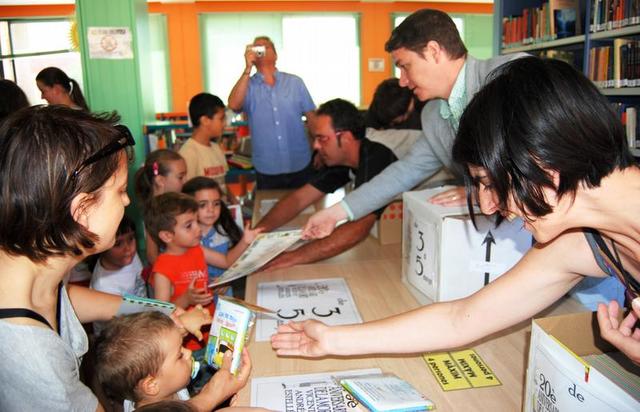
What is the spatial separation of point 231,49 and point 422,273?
8.74 m

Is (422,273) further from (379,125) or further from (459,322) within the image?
(379,125)

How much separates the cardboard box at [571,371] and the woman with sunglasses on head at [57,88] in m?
3.58

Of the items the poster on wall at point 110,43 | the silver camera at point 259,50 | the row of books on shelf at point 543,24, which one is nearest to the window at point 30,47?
the poster on wall at point 110,43

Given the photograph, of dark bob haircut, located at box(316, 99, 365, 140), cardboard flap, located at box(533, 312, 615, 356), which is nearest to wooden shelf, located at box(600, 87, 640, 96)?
dark bob haircut, located at box(316, 99, 365, 140)

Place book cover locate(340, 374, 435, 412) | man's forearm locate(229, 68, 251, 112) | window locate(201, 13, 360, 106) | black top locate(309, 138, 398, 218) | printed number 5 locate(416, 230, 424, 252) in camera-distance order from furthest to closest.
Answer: window locate(201, 13, 360, 106) < man's forearm locate(229, 68, 251, 112) < black top locate(309, 138, 398, 218) < printed number 5 locate(416, 230, 424, 252) < book cover locate(340, 374, 435, 412)

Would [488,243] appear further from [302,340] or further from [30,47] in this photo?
[30,47]

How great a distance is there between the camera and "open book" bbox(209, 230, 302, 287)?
5.45 feet

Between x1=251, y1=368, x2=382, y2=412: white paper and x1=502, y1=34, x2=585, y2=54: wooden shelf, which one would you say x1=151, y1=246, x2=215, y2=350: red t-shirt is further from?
x1=502, y1=34, x2=585, y2=54: wooden shelf

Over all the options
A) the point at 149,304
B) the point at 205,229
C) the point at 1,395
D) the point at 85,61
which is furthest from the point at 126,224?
the point at 85,61

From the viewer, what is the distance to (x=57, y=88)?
364 centimetres

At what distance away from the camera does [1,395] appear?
0.91 metres

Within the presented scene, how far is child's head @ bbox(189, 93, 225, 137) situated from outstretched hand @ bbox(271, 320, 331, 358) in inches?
103

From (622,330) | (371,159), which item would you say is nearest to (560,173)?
(622,330)

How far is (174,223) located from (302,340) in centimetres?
102
